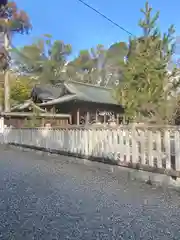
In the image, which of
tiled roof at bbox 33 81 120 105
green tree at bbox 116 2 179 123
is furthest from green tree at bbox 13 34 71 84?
green tree at bbox 116 2 179 123

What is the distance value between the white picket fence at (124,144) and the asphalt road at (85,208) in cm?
47

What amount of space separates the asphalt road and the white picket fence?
470mm

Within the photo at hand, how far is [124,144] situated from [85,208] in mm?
2313

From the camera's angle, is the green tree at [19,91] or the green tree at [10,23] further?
the green tree at [19,91]

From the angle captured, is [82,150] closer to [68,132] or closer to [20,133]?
[68,132]

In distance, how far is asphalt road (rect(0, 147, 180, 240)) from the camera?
2746 millimetres

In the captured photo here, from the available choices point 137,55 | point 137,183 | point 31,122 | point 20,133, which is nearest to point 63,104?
point 31,122

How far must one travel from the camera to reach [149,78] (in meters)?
7.64

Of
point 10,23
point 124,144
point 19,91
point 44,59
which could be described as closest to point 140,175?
point 124,144

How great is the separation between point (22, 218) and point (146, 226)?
4.75ft

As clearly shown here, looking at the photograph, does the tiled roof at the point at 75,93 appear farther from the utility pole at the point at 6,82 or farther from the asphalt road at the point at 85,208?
the asphalt road at the point at 85,208

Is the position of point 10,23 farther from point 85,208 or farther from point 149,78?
point 85,208

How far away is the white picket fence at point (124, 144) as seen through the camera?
180 inches

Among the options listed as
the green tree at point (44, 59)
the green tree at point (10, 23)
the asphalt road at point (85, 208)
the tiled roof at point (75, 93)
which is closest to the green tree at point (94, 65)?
the green tree at point (44, 59)
